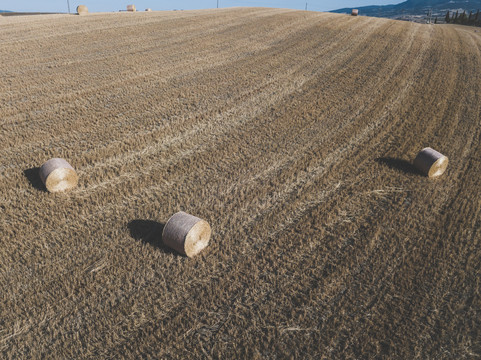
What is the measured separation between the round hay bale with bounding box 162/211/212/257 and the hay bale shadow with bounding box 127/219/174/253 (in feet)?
0.82

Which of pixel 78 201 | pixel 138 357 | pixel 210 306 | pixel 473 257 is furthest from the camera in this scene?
pixel 78 201

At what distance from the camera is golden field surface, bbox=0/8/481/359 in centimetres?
463

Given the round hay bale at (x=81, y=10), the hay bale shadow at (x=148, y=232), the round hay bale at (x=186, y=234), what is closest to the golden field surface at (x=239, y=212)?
the hay bale shadow at (x=148, y=232)

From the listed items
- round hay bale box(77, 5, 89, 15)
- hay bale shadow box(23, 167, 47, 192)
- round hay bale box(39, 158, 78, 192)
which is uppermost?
round hay bale box(77, 5, 89, 15)

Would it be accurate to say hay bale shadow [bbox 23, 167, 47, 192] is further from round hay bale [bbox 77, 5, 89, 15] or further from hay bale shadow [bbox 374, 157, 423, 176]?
round hay bale [bbox 77, 5, 89, 15]

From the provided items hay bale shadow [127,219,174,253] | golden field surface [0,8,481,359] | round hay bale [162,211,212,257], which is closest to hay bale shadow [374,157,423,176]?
golden field surface [0,8,481,359]

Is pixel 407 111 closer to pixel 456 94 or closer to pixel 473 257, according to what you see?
pixel 456 94

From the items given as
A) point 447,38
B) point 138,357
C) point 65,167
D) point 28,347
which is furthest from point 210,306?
point 447,38

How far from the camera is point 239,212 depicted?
6938 mm

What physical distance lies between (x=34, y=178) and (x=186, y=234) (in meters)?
4.36

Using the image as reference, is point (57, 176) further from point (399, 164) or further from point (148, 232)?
point (399, 164)

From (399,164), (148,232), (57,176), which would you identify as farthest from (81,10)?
(399,164)

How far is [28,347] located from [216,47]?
17.0 metres

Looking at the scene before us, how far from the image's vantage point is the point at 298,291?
5215 millimetres
